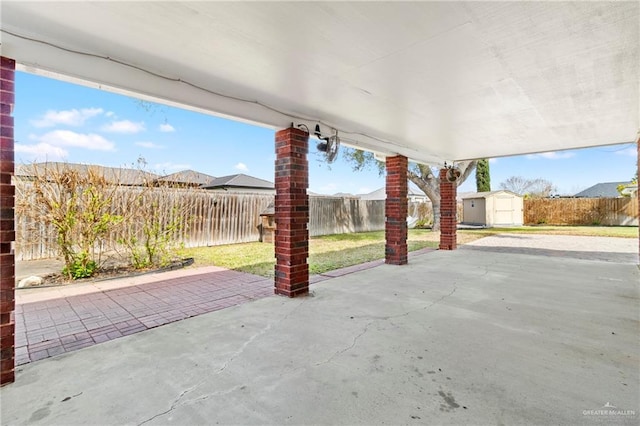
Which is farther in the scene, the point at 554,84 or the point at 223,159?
the point at 223,159

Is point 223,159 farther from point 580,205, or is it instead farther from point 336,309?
point 580,205

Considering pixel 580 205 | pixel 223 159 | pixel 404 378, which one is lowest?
pixel 404 378

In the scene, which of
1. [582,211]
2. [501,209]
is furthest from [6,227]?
[582,211]

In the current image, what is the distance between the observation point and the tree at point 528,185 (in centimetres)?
3520

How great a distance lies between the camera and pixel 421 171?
15.0m

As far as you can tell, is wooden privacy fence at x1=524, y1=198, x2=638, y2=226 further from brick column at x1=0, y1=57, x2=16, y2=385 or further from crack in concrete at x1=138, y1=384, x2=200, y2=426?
brick column at x1=0, y1=57, x2=16, y2=385

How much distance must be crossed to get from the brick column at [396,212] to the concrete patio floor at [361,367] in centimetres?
237

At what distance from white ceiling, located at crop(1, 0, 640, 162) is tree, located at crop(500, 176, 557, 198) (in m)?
36.9

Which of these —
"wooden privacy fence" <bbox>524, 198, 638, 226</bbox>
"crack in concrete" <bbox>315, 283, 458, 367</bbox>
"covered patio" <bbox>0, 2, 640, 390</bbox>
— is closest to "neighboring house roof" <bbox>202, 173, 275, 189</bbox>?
"covered patio" <bbox>0, 2, 640, 390</bbox>

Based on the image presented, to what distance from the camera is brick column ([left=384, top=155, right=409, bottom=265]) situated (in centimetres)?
638

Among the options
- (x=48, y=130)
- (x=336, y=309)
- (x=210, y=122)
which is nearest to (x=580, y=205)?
(x=336, y=309)

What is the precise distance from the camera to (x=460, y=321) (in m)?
3.24

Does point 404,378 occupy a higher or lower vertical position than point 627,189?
lower

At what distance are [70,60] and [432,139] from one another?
569 centimetres
